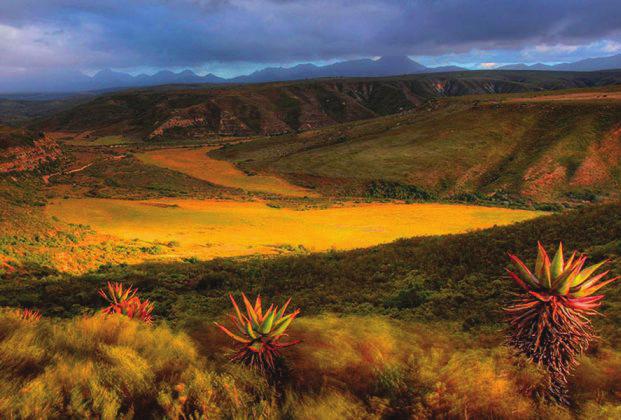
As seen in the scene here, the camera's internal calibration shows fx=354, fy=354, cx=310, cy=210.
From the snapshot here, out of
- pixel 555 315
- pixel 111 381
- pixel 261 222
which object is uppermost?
pixel 555 315

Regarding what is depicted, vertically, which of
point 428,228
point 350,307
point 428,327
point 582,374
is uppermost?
point 582,374

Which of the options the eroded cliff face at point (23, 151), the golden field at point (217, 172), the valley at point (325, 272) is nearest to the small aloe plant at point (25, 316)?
the valley at point (325, 272)

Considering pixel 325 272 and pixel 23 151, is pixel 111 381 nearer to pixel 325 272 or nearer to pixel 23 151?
pixel 325 272

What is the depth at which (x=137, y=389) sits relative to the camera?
3.15 m

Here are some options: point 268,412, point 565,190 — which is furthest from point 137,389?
point 565,190

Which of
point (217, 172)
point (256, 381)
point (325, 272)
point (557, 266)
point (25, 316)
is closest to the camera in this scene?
point (256, 381)

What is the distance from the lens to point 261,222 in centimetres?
2956

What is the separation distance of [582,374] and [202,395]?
154 inches

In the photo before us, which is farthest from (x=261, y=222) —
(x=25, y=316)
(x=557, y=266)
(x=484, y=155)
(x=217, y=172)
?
(x=484, y=155)

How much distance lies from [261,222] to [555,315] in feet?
88.6

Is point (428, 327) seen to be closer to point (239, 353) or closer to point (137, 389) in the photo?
point (239, 353)

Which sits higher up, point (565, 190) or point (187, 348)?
point (187, 348)

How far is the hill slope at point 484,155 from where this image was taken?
1777 inches

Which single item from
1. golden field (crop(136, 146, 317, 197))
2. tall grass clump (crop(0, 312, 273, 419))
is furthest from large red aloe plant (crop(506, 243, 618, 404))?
golden field (crop(136, 146, 317, 197))
